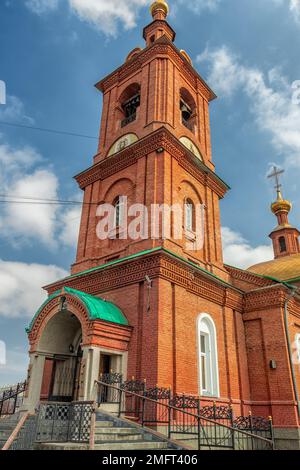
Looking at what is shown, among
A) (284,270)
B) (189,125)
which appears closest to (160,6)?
(189,125)

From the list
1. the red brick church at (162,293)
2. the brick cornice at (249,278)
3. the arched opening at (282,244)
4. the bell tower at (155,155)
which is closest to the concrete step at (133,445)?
the red brick church at (162,293)

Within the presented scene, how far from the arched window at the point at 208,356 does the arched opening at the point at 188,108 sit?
980cm

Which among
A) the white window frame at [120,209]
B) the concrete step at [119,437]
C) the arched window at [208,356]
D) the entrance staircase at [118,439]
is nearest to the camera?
the entrance staircase at [118,439]

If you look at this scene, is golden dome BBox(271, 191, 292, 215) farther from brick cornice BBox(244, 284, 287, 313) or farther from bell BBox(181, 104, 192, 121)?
brick cornice BBox(244, 284, 287, 313)

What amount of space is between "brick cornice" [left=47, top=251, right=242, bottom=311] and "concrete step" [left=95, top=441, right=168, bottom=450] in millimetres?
4458

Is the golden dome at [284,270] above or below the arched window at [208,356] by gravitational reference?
above

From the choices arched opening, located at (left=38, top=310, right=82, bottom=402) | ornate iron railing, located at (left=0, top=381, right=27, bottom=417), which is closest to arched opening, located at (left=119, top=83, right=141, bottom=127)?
arched opening, located at (left=38, top=310, right=82, bottom=402)

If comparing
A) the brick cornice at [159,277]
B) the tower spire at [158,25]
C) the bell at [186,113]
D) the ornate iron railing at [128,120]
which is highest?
the tower spire at [158,25]

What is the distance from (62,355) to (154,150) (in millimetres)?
7975

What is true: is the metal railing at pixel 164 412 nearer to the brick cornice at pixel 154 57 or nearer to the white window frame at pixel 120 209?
the white window frame at pixel 120 209

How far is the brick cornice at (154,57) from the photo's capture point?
679 inches

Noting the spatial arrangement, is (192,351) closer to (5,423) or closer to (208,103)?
(5,423)

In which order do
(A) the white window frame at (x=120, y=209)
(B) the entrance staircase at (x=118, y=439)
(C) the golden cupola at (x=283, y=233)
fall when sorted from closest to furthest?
1. (B) the entrance staircase at (x=118, y=439)
2. (A) the white window frame at (x=120, y=209)
3. (C) the golden cupola at (x=283, y=233)
